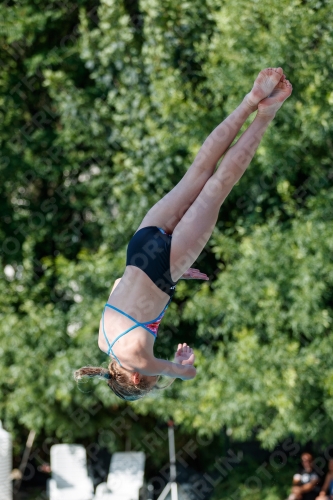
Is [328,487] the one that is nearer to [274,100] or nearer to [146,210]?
[146,210]

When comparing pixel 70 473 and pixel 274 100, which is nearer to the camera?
pixel 274 100

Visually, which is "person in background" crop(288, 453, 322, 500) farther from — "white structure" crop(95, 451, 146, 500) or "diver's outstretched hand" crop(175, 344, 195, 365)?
"diver's outstretched hand" crop(175, 344, 195, 365)

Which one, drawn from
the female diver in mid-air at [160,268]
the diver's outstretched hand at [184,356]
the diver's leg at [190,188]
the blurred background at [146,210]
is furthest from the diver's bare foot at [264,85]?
the blurred background at [146,210]

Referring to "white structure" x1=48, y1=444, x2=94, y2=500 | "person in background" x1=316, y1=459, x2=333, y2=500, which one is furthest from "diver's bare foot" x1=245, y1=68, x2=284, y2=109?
"white structure" x1=48, y1=444, x2=94, y2=500

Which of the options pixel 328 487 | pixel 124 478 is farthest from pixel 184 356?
pixel 124 478

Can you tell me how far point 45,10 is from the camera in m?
9.06

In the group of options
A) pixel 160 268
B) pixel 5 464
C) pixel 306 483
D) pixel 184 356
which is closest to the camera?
pixel 160 268

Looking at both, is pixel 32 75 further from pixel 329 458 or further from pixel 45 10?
pixel 329 458

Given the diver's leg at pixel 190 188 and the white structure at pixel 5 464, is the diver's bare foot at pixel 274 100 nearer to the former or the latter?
the diver's leg at pixel 190 188

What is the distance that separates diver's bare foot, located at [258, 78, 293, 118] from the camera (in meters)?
3.49

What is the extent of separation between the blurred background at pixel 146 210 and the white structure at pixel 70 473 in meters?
0.23

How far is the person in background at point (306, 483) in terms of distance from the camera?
277 inches

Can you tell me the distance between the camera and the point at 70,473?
27.3 ft

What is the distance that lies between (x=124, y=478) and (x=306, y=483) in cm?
197
